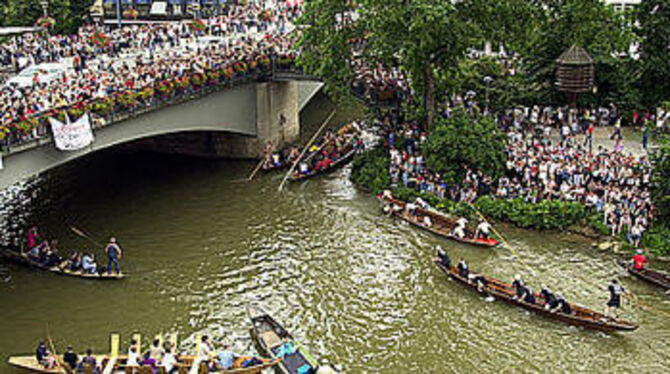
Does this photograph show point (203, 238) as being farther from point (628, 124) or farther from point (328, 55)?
point (628, 124)

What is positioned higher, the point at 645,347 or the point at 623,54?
the point at 623,54

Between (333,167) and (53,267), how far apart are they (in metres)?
18.4

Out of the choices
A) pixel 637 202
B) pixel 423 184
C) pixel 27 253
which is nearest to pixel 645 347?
pixel 637 202

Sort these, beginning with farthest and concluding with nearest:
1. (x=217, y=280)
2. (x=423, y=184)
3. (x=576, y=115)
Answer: (x=576, y=115), (x=423, y=184), (x=217, y=280)

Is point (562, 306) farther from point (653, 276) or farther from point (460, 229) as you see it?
point (460, 229)

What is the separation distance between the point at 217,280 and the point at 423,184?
13056 mm

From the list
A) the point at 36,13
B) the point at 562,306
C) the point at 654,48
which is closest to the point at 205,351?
the point at 562,306

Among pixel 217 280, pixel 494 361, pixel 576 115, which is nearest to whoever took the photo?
pixel 494 361

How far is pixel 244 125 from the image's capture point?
46938mm

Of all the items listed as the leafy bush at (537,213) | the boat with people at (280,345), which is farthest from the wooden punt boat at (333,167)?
the boat with people at (280,345)

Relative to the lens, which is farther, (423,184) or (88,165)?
(88,165)

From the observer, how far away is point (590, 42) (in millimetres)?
45719

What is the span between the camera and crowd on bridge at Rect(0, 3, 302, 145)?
32.8 metres

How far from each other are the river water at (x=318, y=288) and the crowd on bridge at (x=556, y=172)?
231 centimetres
